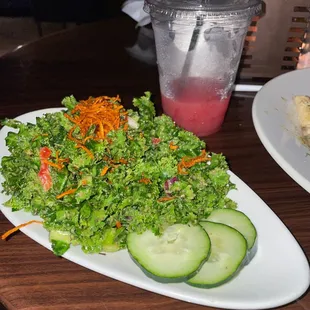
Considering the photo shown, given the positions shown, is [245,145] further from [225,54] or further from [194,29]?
[194,29]

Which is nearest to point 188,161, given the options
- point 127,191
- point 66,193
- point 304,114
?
point 127,191

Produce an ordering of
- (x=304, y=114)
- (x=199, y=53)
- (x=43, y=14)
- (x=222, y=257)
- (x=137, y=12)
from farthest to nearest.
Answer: (x=43, y=14) → (x=137, y=12) → (x=304, y=114) → (x=199, y=53) → (x=222, y=257)

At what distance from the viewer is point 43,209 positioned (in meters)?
0.99

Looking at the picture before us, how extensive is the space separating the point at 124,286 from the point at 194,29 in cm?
73

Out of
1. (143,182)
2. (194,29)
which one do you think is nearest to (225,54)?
(194,29)

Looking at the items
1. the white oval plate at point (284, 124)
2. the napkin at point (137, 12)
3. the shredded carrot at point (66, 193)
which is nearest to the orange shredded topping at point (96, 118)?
the shredded carrot at point (66, 193)

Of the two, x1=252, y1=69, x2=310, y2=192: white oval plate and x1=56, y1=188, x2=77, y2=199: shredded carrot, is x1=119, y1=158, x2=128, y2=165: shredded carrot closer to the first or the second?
x1=56, y1=188, x2=77, y2=199: shredded carrot

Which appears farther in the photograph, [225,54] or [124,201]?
[225,54]

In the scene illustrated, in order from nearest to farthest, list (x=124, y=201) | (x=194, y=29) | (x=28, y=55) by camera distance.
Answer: (x=124, y=201) < (x=194, y=29) < (x=28, y=55)

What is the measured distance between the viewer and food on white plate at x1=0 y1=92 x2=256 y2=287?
90 cm

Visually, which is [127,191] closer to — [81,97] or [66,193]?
[66,193]

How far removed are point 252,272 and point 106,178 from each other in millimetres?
354

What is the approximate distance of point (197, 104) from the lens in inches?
55.2

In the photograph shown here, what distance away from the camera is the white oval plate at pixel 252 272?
2.70 feet
